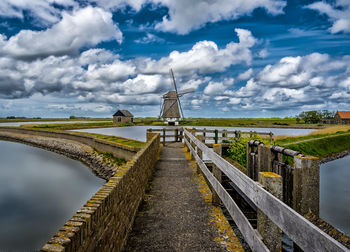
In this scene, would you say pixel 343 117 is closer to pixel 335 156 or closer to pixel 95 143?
pixel 335 156

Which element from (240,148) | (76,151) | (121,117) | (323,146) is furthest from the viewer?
(121,117)

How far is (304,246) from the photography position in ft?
5.85

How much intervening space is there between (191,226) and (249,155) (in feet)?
25.2

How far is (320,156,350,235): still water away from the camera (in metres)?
11.0

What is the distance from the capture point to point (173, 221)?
4855mm

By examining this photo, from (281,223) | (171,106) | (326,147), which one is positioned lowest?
(326,147)

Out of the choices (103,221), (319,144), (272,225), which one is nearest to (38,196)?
(103,221)

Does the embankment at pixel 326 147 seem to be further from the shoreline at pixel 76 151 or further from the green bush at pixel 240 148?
the shoreline at pixel 76 151

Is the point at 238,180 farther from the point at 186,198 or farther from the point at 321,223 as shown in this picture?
the point at 321,223

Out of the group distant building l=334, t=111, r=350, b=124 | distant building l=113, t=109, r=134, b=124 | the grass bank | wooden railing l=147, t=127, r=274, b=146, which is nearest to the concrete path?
wooden railing l=147, t=127, r=274, b=146

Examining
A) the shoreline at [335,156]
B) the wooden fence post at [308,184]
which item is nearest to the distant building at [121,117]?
the shoreline at [335,156]

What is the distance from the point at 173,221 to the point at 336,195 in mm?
14672

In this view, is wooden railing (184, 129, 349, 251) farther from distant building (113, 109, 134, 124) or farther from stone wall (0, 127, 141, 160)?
distant building (113, 109, 134, 124)

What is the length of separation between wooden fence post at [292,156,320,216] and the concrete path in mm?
2686
